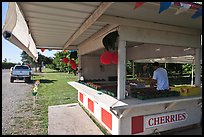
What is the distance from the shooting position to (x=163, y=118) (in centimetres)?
427

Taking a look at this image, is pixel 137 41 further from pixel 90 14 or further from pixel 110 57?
pixel 90 14

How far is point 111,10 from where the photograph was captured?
3.41 meters

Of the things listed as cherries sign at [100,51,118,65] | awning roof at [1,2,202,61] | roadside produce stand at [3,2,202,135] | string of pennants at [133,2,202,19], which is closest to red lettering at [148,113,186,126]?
roadside produce stand at [3,2,202,135]

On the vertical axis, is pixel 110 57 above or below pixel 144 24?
below

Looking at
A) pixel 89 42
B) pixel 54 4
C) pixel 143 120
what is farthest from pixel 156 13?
pixel 89 42

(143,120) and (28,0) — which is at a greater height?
(28,0)

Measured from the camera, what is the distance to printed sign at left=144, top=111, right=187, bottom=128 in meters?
4.09

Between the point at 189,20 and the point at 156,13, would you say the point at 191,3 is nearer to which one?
the point at 156,13

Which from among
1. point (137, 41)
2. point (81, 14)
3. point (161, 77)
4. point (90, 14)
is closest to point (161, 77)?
point (161, 77)

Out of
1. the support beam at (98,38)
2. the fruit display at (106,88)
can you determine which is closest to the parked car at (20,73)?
the fruit display at (106,88)

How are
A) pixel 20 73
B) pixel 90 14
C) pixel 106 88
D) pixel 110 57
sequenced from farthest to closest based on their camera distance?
pixel 20 73 → pixel 106 88 → pixel 110 57 → pixel 90 14

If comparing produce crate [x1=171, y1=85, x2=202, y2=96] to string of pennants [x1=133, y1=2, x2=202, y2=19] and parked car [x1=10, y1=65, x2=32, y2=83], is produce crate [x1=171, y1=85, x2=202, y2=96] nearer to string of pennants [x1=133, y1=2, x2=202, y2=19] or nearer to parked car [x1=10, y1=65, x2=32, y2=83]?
string of pennants [x1=133, y1=2, x2=202, y2=19]

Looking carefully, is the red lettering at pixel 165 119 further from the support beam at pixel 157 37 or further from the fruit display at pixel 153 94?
the support beam at pixel 157 37

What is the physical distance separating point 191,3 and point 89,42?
3906mm
